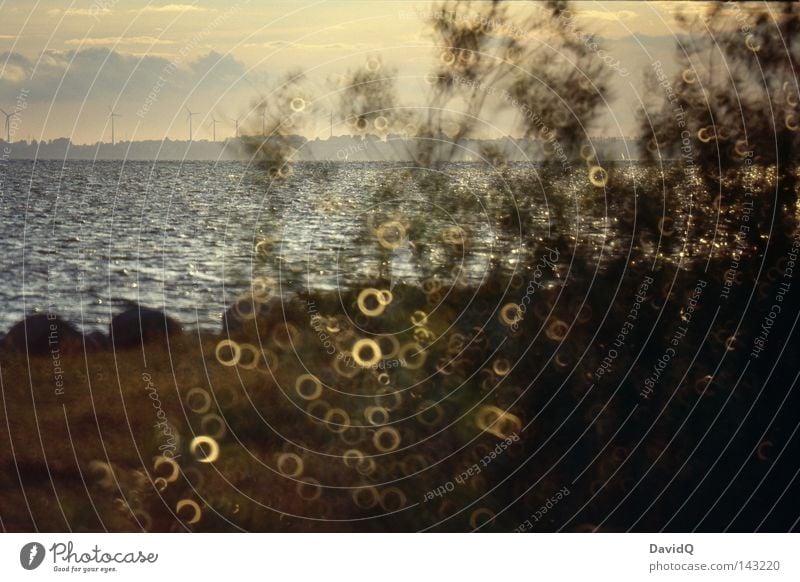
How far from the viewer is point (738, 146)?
32.9ft

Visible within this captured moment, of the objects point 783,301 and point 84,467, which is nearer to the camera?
point 84,467

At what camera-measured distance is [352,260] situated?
9828 millimetres

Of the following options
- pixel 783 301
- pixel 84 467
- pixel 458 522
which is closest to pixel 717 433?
pixel 783 301

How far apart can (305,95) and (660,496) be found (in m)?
6.12

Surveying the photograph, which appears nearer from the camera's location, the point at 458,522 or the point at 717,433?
the point at 458,522

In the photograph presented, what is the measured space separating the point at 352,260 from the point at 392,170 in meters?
1.17

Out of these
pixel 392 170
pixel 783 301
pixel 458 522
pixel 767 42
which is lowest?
pixel 458 522

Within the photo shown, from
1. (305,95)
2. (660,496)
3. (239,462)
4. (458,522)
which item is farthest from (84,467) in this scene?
(660,496)

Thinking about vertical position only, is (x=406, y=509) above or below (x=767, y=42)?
below

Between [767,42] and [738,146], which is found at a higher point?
[767,42]

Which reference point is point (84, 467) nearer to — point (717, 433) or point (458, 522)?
point (458, 522)
